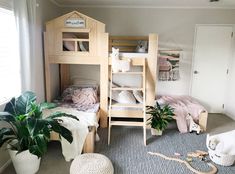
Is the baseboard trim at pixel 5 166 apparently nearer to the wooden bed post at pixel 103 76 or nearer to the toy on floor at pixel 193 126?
the wooden bed post at pixel 103 76

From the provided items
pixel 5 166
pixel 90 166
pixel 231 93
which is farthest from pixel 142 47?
pixel 5 166

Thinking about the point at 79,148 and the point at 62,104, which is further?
the point at 62,104

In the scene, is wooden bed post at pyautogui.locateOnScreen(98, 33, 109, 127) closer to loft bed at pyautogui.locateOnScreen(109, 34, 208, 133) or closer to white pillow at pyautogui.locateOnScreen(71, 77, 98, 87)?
loft bed at pyautogui.locateOnScreen(109, 34, 208, 133)

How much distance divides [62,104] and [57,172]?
1.43 metres

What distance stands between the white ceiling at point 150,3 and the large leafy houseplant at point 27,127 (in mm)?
2572

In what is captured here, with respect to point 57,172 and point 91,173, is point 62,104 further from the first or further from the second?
point 91,173

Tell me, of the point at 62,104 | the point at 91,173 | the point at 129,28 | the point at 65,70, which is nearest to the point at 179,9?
the point at 129,28

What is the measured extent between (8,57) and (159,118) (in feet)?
8.03

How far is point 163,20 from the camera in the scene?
172 inches

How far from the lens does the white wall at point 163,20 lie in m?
4.33

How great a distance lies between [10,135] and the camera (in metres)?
2.21

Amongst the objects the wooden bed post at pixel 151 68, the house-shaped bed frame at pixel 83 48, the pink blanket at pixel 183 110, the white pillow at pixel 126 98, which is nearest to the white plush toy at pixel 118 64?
the house-shaped bed frame at pixel 83 48

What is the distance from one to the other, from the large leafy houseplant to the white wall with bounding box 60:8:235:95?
2.73 metres

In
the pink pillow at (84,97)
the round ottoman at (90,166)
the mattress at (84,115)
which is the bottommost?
the round ottoman at (90,166)
